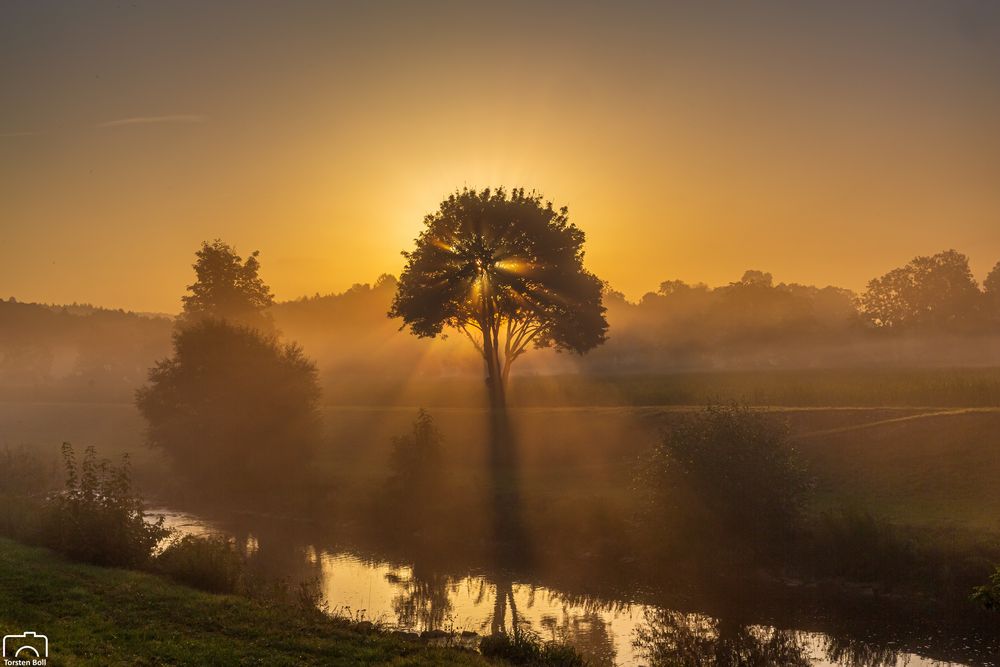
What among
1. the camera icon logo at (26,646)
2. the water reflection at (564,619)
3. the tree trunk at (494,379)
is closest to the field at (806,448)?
the tree trunk at (494,379)

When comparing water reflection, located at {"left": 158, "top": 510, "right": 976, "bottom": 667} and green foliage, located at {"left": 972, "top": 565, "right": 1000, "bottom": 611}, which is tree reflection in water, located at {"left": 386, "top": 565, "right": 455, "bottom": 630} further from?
green foliage, located at {"left": 972, "top": 565, "right": 1000, "bottom": 611}

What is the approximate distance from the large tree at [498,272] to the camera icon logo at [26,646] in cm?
4601

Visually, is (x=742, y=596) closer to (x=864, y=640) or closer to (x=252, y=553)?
(x=864, y=640)

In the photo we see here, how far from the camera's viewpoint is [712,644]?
2542cm

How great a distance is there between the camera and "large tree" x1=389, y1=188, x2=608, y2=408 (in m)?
61.3

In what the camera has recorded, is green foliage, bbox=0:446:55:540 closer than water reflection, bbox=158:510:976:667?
No

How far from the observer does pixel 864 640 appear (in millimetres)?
25594

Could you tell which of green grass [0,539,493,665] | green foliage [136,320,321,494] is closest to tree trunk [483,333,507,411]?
green foliage [136,320,321,494]

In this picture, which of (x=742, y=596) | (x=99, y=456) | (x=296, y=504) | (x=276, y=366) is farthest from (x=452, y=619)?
(x=99, y=456)

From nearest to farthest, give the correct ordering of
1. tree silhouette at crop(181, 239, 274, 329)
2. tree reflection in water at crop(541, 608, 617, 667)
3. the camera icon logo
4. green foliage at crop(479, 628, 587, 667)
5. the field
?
1. the camera icon logo
2. green foliage at crop(479, 628, 587, 667)
3. tree reflection in water at crop(541, 608, 617, 667)
4. the field
5. tree silhouette at crop(181, 239, 274, 329)

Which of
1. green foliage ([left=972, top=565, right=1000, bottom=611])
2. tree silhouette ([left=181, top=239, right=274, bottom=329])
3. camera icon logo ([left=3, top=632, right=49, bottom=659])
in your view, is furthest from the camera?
tree silhouette ([left=181, top=239, right=274, bottom=329])

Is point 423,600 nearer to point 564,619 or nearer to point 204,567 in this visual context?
point 564,619

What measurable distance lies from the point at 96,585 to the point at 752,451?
2595 cm

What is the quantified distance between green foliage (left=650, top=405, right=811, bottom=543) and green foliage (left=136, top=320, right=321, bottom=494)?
1168 inches
